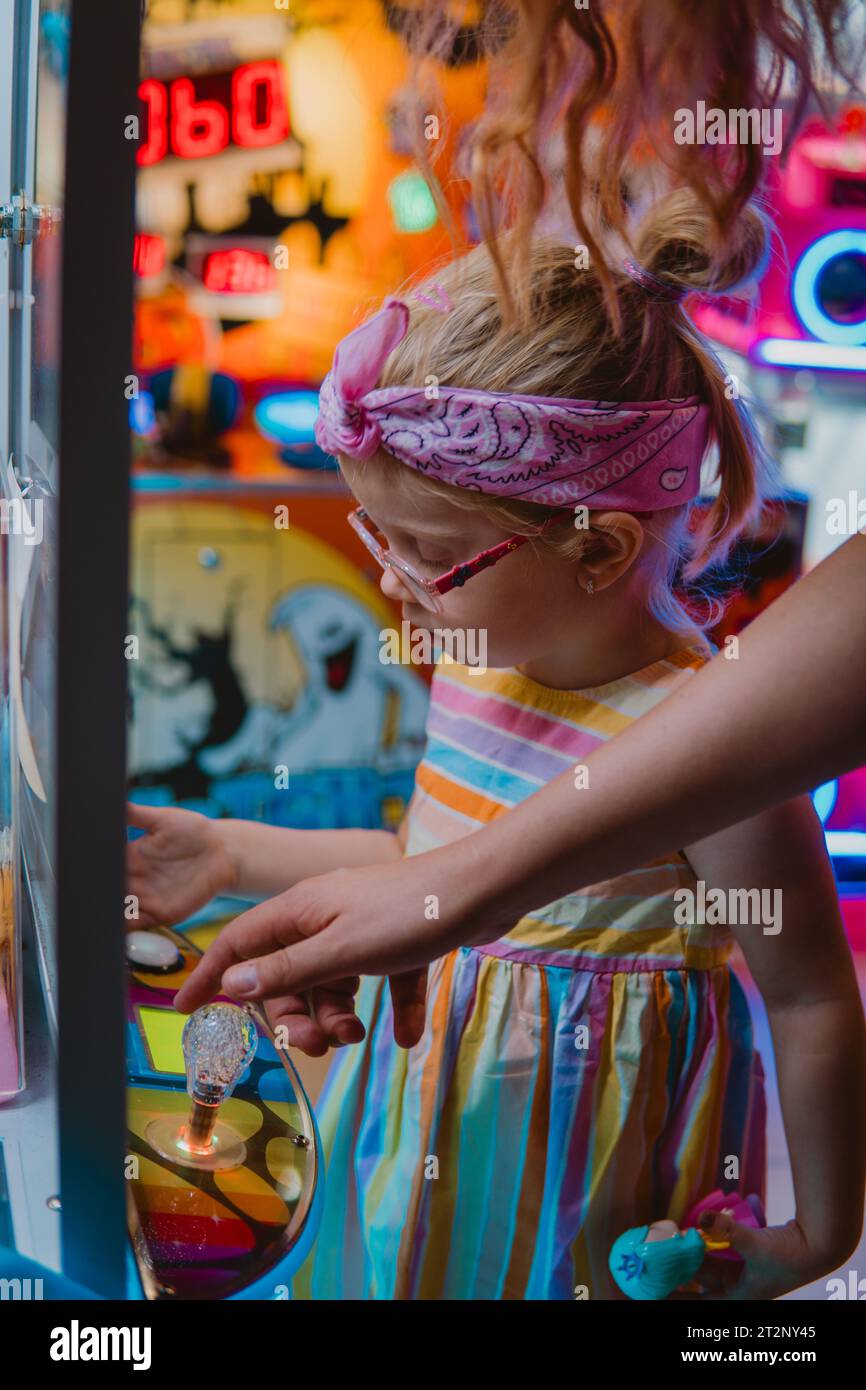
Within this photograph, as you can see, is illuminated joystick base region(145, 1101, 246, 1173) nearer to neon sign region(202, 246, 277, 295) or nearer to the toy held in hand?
the toy held in hand

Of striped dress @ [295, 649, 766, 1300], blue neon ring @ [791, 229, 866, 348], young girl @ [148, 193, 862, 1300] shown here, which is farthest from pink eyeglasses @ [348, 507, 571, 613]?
blue neon ring @ [791, 229, 866, 348]

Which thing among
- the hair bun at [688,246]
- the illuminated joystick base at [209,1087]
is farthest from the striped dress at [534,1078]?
the hair bun at [688,246]

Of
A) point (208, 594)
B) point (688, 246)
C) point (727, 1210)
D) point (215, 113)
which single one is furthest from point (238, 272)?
point (727, 1210)

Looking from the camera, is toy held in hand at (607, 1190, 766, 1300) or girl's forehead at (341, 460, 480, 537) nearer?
girl's forehead at (341, 460, 480, 537)

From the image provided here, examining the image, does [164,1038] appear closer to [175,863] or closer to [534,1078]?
[175,863]

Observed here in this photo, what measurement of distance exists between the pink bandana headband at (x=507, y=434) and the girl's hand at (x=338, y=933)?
29cm

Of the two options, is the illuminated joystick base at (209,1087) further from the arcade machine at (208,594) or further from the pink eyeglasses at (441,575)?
the pink eyeglasses at (441,575)

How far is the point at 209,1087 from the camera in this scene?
103cm

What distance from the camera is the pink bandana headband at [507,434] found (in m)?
0.90

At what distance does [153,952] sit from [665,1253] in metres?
0.52

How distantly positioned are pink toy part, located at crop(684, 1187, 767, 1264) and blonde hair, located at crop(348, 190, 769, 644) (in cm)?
58

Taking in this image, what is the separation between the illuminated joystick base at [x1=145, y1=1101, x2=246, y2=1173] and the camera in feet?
3.46

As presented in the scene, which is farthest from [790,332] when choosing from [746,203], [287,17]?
[287,17]

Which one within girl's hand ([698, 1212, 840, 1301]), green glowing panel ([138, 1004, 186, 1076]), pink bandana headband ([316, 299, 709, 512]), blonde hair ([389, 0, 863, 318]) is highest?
blonde hair ([389, 0, 863, 318])
